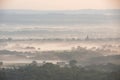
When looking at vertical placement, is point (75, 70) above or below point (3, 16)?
below

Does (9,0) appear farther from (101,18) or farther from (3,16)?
(101,18)

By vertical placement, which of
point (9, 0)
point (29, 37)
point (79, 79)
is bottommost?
point (79, 79)

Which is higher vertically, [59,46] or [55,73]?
[59,46]

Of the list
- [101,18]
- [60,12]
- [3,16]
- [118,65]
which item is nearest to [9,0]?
[3,16]

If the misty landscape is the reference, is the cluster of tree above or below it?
below

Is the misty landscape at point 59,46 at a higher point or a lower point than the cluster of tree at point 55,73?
higher
